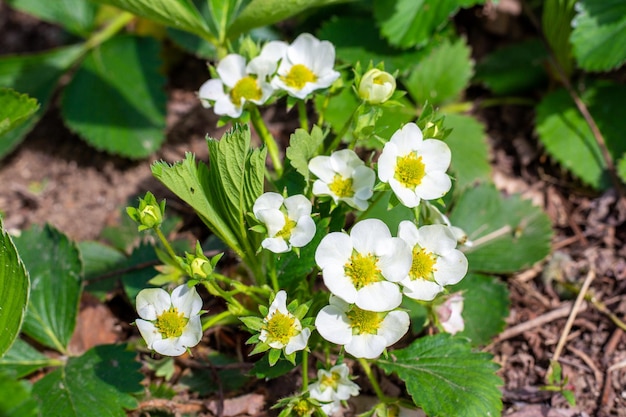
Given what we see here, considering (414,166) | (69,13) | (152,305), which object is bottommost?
(152,305)

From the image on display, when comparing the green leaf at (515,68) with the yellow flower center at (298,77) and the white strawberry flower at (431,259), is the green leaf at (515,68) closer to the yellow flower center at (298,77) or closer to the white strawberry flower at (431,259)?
the yellow flower center at (298,77)

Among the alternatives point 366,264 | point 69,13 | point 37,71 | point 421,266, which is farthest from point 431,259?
point 69,13

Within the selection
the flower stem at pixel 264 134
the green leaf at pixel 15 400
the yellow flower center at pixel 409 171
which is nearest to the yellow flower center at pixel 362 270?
the yellow flower center at pixel 409 171

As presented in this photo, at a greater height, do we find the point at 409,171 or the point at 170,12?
the point at 170,12

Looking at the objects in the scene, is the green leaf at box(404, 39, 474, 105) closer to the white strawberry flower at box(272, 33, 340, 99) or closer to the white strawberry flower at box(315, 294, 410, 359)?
the white strawberry flower at box(272, 33, 340, 99)

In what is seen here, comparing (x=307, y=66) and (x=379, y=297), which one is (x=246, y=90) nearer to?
(x=307, y=66)

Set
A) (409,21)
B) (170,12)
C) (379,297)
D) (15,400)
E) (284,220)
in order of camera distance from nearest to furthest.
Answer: (15,400), (379,297), (284,220), (170,12), (409,21)

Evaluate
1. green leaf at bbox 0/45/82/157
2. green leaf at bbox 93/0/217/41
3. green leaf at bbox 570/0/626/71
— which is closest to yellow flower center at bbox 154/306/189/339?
green leaf at bbox 93/0/217/41
